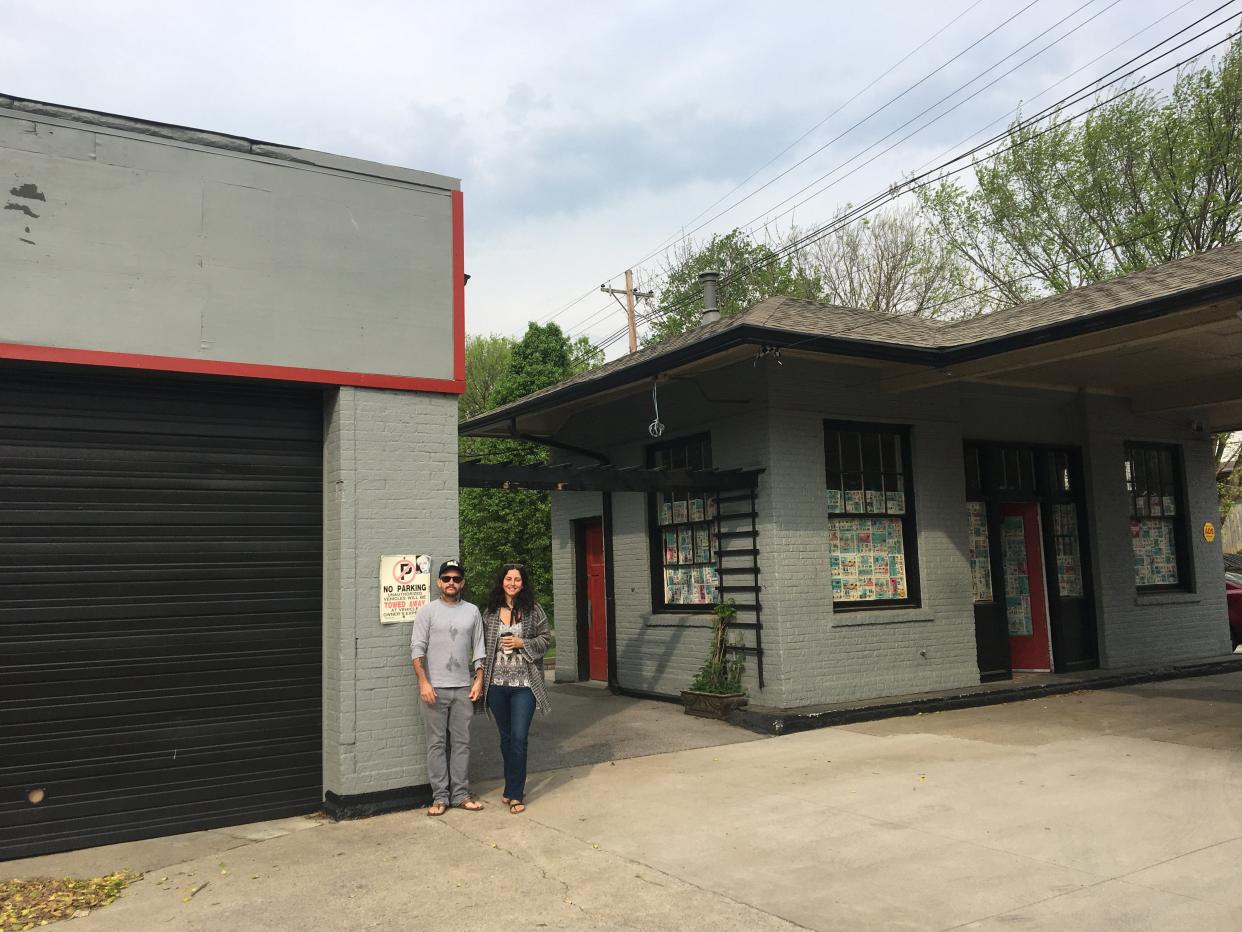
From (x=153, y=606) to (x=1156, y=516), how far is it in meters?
13.3

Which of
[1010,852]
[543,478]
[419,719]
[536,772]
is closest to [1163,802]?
[1010,852]

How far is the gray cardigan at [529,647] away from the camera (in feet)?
22.9

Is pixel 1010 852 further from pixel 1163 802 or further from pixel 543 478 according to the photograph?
pixel 543 478

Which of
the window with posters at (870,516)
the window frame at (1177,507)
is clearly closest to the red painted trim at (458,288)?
the window with posters at (870,516)

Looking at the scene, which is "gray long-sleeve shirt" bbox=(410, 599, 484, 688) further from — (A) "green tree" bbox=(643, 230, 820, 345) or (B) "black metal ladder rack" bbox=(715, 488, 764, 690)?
(A) "green tree" bbox=(643, 230, 820, 345)

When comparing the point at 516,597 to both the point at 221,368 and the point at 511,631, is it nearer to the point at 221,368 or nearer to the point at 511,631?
the point at 511,631

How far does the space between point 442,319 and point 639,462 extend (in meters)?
5.47

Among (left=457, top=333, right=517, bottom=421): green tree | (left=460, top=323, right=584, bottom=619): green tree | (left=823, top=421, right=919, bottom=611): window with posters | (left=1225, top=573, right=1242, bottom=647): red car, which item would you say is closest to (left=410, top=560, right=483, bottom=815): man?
(left=823, top=421, right=919, bottom=611): window with posters

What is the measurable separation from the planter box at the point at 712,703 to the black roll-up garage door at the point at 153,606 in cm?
457

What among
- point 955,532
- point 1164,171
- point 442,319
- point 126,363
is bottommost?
point 955,532

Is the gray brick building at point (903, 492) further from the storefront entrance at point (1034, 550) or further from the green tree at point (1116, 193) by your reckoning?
the green tree at point (1116, 193)

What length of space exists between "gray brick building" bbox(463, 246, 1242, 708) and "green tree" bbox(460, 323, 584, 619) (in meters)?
9.17

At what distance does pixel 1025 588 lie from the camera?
41.9ft

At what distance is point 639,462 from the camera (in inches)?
492
